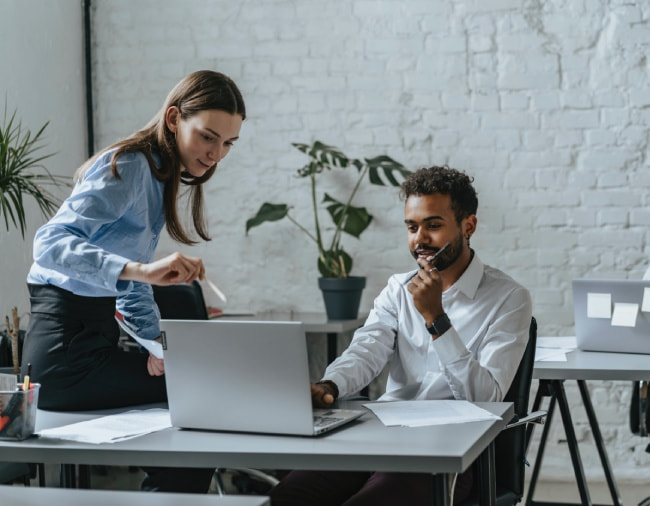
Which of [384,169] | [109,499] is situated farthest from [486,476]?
[384,169]

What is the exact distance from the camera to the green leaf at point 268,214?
13.6 feet

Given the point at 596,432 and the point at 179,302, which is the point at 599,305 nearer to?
the point at 596,432

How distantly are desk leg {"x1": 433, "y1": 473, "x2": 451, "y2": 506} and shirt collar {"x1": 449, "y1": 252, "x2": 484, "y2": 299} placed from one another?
0.86m

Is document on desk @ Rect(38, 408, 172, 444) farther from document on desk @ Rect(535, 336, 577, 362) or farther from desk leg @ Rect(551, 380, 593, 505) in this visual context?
desk leg @ Rect(551, 380, 593, 505)

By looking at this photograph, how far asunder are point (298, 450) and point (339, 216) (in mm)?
2670

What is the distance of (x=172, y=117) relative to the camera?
2131 mm

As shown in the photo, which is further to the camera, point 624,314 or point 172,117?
point 624,314

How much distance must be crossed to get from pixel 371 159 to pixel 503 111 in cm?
67

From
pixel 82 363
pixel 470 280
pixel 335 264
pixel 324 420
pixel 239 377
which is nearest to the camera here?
pixel 239 377

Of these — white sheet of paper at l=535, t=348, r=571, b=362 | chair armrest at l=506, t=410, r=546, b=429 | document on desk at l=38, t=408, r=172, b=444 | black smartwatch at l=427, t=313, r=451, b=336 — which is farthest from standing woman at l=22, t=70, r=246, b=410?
white sheet of paper at l=535, t=348, r=571, b=362

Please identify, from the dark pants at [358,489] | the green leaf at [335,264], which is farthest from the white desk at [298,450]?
the green leaf at [335,264]

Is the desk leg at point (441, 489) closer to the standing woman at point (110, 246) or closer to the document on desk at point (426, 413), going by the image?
the document on desk at point (426, 413)

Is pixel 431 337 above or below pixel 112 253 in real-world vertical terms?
below

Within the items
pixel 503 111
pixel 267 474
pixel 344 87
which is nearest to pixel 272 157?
pixel 344 87
